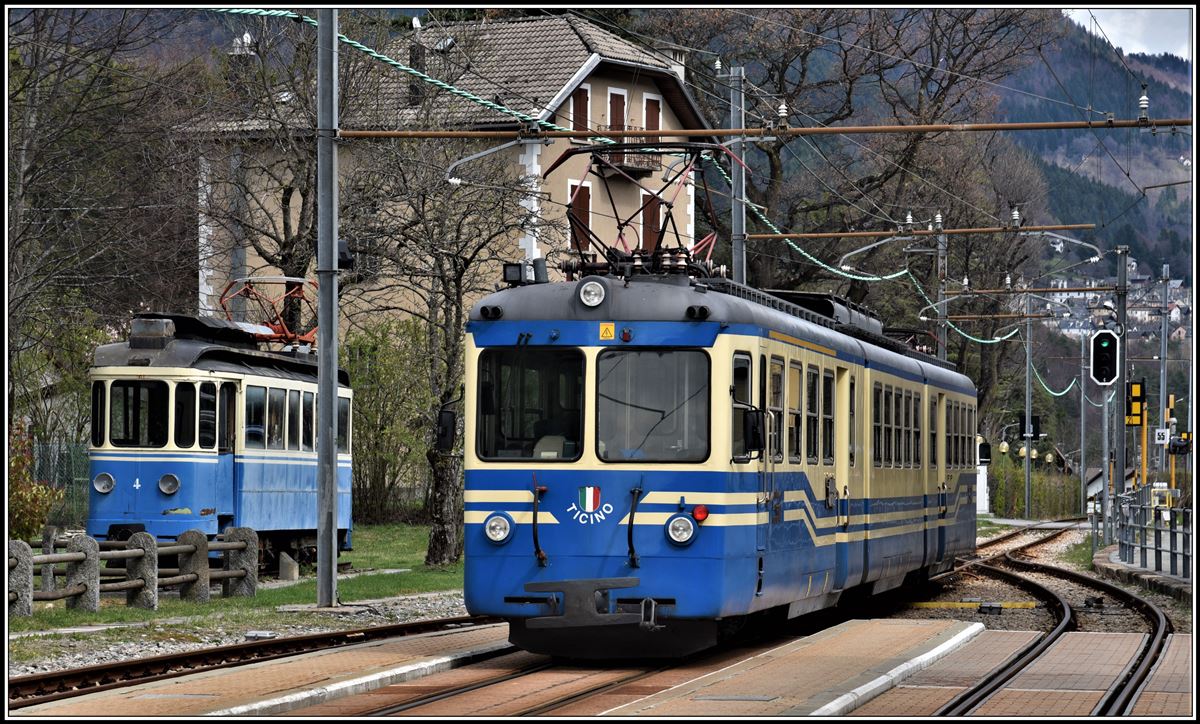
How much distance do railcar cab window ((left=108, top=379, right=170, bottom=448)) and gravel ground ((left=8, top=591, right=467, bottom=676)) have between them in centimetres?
484

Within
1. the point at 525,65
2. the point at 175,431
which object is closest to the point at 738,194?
the point at 175,431

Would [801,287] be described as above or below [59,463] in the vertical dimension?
above

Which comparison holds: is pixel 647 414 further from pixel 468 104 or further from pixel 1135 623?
pixel 468 104

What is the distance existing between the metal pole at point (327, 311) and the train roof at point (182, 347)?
5.14m

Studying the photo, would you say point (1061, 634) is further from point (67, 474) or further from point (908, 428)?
Answer: point (67, 474)

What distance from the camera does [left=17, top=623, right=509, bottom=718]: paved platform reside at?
11375 millimetres

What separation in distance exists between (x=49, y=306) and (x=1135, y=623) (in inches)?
779

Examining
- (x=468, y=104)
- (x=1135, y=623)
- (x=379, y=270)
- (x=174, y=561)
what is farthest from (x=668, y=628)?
(x=468, y=104)

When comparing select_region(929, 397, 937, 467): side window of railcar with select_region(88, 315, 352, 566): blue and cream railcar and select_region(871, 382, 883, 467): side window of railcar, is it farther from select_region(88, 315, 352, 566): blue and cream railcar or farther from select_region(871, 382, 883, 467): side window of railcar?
select_region(88, 315, 352, 566): blue and cream railcar

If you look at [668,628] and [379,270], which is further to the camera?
[379,270]

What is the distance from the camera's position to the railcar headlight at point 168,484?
80.0 ft

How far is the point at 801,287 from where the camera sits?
5716 centimetres

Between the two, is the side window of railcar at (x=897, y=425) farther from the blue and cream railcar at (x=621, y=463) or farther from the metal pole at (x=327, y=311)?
the metal pole at (x=327, y=311)

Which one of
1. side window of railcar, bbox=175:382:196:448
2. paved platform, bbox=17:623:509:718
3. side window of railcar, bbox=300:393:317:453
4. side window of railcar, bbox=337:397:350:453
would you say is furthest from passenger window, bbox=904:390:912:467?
side window of railcar, bbox=337:397:350:453
